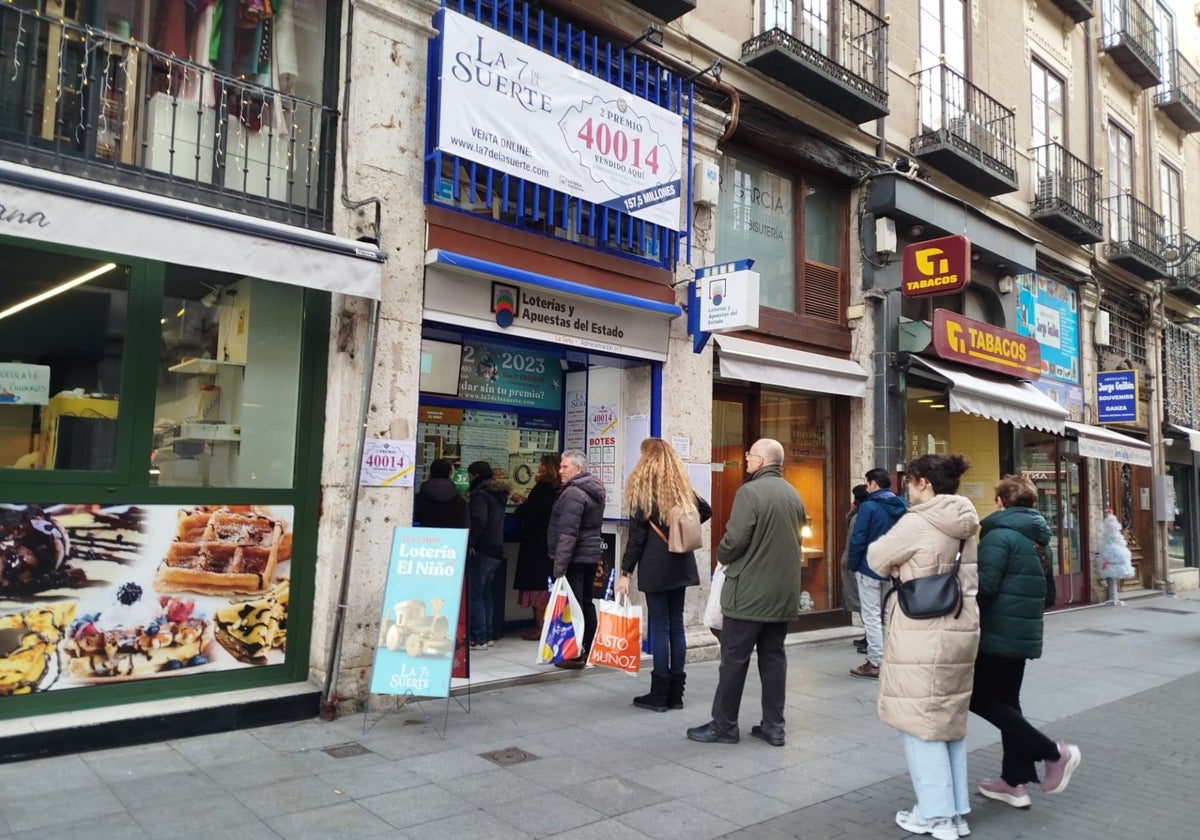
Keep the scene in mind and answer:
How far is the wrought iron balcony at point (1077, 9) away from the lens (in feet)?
49.3

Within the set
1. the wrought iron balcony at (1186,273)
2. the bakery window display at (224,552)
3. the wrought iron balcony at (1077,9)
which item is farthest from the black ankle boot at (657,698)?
the wrought iron balcony at (1186,273)

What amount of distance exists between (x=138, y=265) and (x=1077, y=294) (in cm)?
1528

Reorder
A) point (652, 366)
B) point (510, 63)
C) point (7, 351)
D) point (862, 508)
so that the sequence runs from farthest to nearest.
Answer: point (652, 366)
point (862, 508)
point (510, 63)
point (7, 351)

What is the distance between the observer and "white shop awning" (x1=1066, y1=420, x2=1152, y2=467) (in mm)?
13375

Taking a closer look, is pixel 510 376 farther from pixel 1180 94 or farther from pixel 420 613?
pixel 1180 94

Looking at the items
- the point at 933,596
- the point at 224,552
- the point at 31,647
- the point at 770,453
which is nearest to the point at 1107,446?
the point at 770,453

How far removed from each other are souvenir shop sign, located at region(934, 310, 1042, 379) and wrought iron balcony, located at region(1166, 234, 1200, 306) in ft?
22.0

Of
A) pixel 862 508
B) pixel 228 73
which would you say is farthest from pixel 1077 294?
pixel 228 73

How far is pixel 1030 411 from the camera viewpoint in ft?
39.2

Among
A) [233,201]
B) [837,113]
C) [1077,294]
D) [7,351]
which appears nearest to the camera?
[7,351]

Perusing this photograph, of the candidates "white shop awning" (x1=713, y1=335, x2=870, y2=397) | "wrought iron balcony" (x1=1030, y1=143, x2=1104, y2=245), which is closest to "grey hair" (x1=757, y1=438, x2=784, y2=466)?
"white shop awning" (x1=713, y1=335, x2=870, y2=397)

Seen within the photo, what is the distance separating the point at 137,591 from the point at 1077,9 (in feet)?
55.6

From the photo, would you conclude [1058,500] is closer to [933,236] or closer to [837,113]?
[933,236]

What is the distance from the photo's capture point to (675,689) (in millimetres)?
6398
